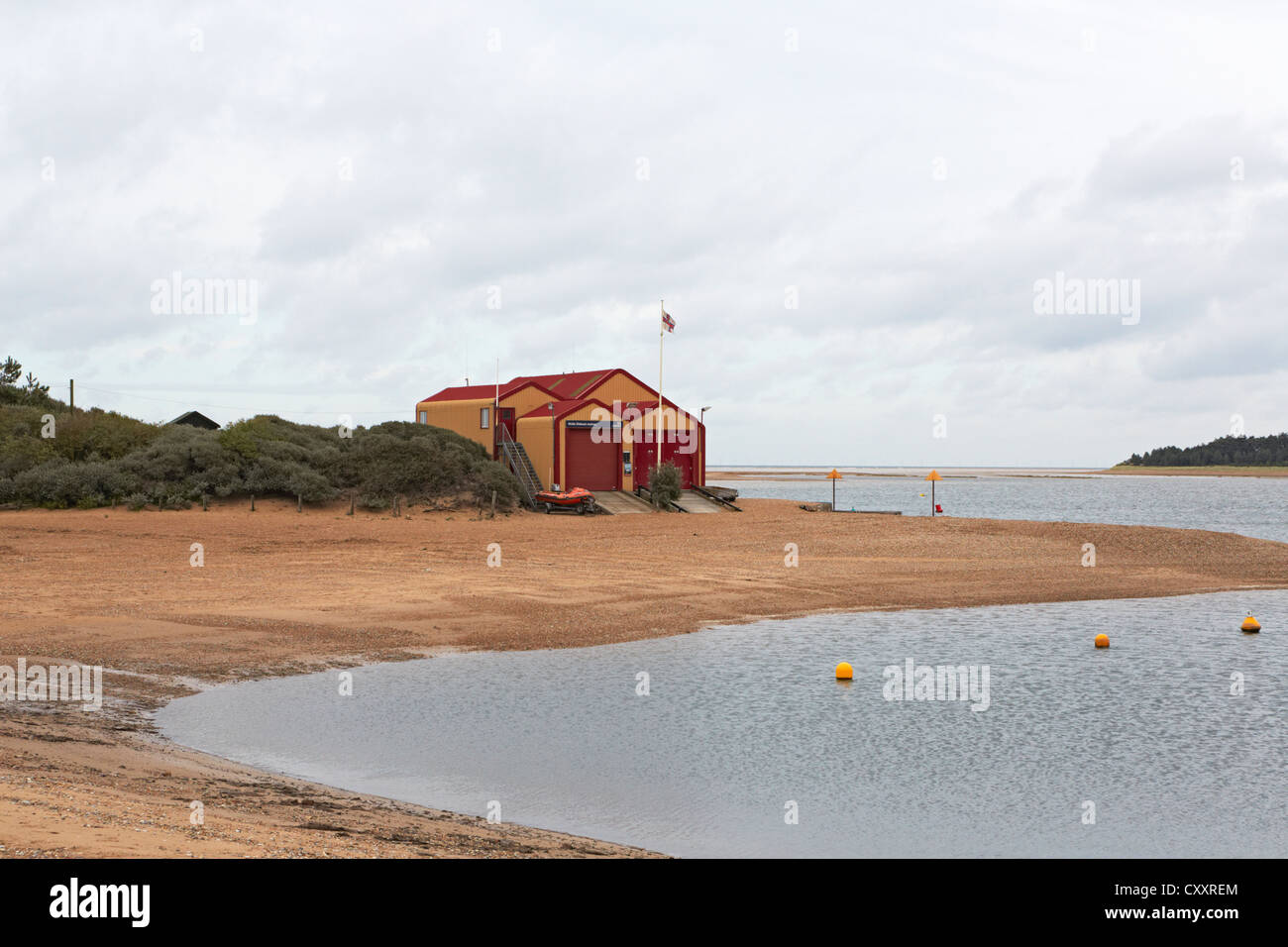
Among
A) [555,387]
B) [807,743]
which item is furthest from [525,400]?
[807,743]

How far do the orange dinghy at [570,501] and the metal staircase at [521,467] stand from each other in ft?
3.14

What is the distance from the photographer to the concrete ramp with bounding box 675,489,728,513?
49491 mm

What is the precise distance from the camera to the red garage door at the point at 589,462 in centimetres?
5128

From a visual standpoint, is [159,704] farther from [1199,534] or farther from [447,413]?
[447,413]

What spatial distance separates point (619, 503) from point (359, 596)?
25768 mm

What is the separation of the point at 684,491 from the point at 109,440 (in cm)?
2535

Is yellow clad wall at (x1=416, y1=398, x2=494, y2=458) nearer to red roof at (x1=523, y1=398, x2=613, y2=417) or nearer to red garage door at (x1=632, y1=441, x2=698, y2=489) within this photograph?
red roof at (x1=523, y1=398, x2=613, y2=417)

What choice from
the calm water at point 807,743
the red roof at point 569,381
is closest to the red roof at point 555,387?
the red roof at point 569,381

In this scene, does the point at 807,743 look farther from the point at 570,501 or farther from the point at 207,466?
the point at 207,466

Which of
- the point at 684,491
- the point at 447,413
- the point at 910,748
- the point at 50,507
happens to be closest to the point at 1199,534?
the point at 684,491

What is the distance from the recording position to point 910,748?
1316cm

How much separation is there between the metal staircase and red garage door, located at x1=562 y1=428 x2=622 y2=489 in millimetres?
1627

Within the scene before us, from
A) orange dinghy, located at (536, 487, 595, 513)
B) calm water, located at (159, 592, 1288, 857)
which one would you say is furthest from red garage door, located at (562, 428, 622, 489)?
calm water, located at (159, 592, 1288, 857)
